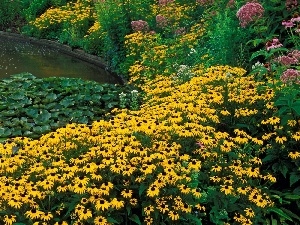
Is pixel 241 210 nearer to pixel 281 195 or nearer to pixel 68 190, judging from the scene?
pixel 281 195

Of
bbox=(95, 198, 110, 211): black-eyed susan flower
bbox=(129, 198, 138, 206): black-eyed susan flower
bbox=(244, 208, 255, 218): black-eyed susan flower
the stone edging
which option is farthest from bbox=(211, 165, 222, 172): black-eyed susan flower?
the stone edging

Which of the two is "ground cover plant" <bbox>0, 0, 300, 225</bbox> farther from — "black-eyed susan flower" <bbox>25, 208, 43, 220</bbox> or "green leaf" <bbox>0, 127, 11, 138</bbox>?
"green leaf" <bbox>0, 127, 11, 138</bbox>

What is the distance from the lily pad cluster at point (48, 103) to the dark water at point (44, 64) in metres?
2.28

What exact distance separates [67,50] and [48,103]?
5.68 meters

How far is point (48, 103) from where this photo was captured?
7.45 m

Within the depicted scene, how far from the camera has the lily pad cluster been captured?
681 centimetres

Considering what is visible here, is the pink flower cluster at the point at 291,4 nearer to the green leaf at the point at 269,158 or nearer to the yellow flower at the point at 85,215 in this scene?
the green leaf at the point at 269,158

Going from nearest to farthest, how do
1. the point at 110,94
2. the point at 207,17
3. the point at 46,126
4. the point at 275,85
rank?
1. the point at 275,85
2. the point at 46,126
3. the point at 110,94
4. the point at 207,17

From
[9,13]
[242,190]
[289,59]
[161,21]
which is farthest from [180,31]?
[9,13]

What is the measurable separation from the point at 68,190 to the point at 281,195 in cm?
185

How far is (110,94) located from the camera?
7.77 metres

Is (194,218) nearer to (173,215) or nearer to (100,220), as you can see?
(173,215)

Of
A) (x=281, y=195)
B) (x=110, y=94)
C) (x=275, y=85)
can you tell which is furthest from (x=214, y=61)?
(x=281, y=195)

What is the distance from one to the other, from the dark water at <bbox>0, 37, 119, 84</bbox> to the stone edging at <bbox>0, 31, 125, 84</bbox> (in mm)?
95
